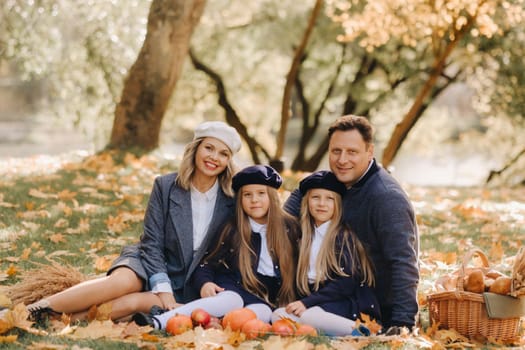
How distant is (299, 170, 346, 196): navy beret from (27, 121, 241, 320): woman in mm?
584

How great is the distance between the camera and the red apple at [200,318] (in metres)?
3.48

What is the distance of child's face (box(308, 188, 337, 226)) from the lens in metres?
3.82

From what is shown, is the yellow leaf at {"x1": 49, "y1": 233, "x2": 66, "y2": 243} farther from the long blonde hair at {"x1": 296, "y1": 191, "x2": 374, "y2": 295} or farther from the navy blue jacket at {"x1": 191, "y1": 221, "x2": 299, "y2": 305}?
the long blonde hair at {"x1": 296, "y1": 191, "x2": 374, "y2": 295}

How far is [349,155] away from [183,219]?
118 centimetres

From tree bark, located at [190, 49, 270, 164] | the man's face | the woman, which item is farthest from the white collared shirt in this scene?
tree bark, located at [190, 49, 270, 164]

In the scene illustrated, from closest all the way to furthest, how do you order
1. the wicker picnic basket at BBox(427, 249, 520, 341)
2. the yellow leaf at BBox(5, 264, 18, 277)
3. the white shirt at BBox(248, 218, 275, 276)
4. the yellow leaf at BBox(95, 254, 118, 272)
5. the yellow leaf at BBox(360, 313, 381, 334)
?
the yellow leaf at BBox(360, 313, 381, 334) → the wicker picnic basket at BBox(427, 249, 520, 341) → the white shirt at BBox(248, 218, 275, 276) → the yellow leaf at BBox(5, 264, 18, 277) → the yellow leaf at BBox(95, 254, 118, 272)

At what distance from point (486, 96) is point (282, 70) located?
246 inches

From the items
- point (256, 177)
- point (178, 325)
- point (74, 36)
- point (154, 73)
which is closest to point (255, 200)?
point (256, 177)

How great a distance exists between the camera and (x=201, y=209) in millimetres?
4191

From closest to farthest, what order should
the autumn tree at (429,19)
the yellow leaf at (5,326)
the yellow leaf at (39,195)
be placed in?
the yellow leaf at (5,326) < the yellow leaf at (39,195) < the autumn tree at (429,19)

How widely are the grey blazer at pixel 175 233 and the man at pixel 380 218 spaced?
2.77 feet

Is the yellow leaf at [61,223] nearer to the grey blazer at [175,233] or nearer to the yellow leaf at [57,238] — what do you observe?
the yellow leaf at [57,238]

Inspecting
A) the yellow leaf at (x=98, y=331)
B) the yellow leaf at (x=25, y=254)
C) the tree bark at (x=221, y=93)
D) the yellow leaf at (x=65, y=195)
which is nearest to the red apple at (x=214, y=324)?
the yellow leaf at (x=98, y=331)

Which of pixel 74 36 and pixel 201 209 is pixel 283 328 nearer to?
pixel 201 209
